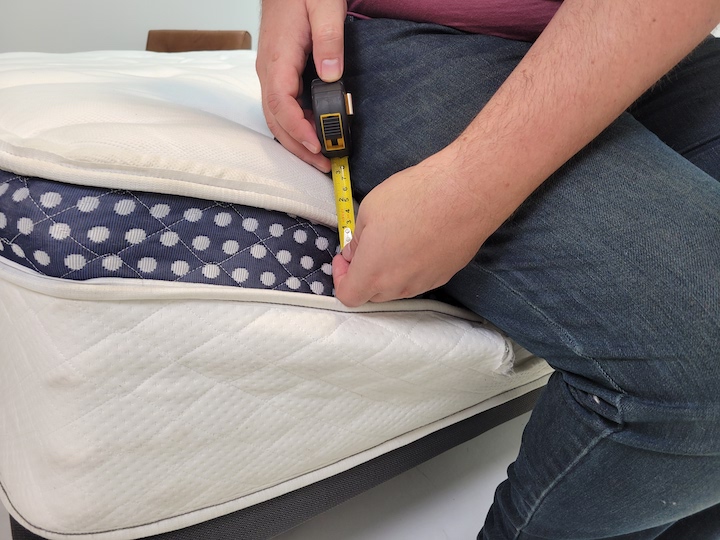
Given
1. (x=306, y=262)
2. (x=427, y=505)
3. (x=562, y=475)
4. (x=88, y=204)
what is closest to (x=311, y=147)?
(x=306, y=262)

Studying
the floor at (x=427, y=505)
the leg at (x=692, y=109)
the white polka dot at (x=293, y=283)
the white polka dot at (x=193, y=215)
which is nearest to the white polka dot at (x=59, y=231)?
the white polka dot at (x=193, y=215)

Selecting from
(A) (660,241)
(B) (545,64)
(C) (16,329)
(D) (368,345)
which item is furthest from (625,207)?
(C) (16,329)

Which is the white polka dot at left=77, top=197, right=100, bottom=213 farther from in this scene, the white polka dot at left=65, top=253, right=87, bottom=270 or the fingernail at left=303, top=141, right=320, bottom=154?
the fingernail at left=303, top=141, right=320, bottom=154

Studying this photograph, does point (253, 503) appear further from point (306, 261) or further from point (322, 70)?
point (322, 70)

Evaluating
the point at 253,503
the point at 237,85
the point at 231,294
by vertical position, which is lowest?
the point at 253,503

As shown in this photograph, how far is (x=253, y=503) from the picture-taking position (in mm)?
574

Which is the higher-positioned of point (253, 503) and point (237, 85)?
point (237, 85)

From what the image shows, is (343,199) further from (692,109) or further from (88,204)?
(692,109)

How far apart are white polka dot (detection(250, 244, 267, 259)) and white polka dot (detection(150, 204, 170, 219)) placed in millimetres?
90

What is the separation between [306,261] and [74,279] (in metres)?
0.23

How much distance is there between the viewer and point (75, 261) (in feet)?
1.47

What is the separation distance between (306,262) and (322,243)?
0.04 m

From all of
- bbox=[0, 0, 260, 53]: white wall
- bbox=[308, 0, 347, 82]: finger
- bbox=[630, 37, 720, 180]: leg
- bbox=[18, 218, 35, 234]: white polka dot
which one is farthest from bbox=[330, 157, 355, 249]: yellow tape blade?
bbox=[0, 0, 260, 53]: white wall

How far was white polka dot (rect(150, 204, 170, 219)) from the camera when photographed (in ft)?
1.57
